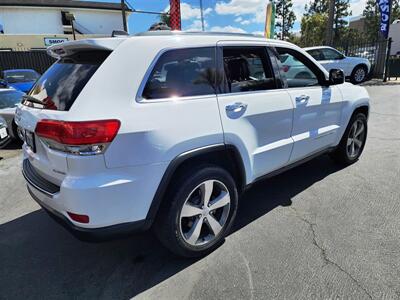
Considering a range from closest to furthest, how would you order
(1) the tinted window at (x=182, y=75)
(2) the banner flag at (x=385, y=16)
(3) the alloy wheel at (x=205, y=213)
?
(1) the tinted window at (x=182, y=75) < (3) the alloy wheel at (x=205, y=213) < (2) the banner flag at (x=385, y=16)

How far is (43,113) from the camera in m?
2.45

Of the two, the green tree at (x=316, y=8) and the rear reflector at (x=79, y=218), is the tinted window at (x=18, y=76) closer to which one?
the rear reflector at (x=79, y=218)

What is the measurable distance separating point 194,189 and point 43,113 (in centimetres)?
129

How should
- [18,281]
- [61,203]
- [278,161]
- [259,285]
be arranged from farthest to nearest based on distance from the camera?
[278,161] → [18,281] → [259,285] → [61,203]

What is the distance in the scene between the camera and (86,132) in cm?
216

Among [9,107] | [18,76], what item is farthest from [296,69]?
[18,76]

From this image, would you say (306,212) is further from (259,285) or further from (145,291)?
(145,291)

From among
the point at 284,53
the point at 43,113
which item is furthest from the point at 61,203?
the point at 284,53

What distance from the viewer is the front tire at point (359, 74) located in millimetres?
14766

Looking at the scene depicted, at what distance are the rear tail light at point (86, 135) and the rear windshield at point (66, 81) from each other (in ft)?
0.65

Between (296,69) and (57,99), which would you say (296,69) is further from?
(57,99)

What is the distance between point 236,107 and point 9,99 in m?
6.65

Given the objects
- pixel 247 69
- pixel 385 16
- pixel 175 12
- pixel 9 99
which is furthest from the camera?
pixel 385 16

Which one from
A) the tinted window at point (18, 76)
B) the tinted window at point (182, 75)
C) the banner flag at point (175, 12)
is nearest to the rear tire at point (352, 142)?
the tinted window at point (182, 75)
